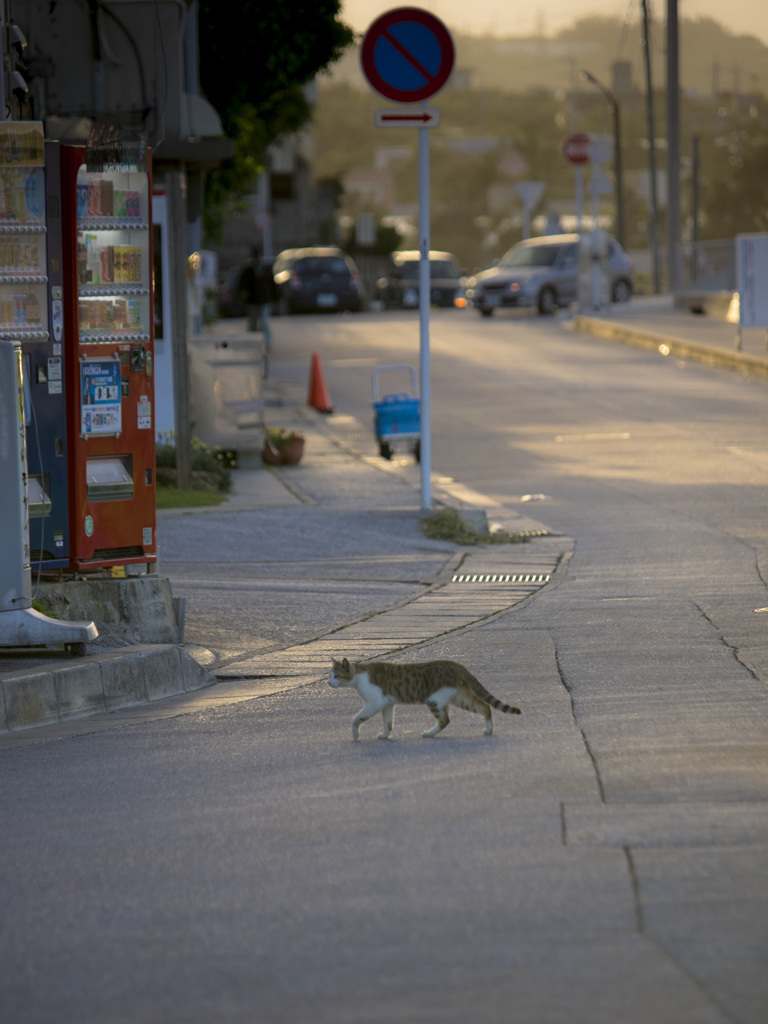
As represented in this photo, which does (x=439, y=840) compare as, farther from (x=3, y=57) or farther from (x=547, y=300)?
(x=547, y=300)

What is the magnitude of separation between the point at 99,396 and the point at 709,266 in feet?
97.4

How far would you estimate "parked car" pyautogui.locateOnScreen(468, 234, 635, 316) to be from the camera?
36781mm

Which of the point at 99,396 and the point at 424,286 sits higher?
the point at 424,286

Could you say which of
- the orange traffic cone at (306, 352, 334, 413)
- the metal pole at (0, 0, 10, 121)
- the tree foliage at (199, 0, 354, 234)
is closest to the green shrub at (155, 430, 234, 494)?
the metal pole at (0, 0, 10, 121)

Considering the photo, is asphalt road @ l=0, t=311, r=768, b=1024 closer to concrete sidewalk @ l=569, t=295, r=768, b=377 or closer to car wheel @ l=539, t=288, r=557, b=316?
concrete sidewalk @ l=569, t=295, r=768, b=377

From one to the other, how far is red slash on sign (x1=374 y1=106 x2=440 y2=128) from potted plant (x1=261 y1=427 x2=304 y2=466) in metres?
5.05

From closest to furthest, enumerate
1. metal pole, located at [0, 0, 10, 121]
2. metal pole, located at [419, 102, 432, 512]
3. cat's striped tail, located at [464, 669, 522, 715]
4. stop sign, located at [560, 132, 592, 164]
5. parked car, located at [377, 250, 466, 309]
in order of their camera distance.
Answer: cat's striped tail, located at [464, 669, 522, 715]
metal pole, located at [0, 0, 10, 121]
metal pole, located at [419, 102, 432, 512]
stop sign, located at [560, 132, 592, 164]
parked car, located at [377, 250, 466, 309]

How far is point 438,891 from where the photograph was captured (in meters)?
4.54

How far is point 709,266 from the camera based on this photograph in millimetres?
36156

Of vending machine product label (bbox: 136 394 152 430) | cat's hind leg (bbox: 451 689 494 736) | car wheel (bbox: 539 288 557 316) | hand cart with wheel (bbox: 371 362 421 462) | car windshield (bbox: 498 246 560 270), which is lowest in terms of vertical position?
cat's hind leg (bbox: 451 689 494 736)

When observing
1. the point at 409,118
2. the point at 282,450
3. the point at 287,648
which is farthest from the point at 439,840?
Result: the point at 282,450

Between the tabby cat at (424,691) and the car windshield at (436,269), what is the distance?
38996 mm

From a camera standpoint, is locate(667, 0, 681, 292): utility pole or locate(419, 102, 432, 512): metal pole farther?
locate(667, 0, 681, 292): utility pole

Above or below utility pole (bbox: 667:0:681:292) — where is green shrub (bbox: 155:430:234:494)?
below
